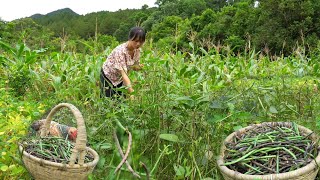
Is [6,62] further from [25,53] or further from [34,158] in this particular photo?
[34,158]

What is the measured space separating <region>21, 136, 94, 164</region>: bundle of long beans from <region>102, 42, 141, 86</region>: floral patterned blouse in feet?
4.91

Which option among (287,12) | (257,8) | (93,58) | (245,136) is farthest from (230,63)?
(257,8)

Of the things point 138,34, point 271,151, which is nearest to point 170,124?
point 271,151

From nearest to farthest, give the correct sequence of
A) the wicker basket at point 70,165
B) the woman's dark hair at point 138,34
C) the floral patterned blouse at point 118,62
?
1. the wicker basket at point 70,165
2. the woman's dark hair at point 138,34
3. the floral patterned blouse at point 118,62

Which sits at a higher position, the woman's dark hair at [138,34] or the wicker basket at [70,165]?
the woman's dark hair at [138,34]

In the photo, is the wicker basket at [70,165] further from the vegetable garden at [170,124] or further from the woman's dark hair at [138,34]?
the woman's dark hair at [138,34]

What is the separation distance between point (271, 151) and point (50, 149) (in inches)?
42.5

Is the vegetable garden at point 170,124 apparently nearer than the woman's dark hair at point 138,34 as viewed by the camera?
Yes

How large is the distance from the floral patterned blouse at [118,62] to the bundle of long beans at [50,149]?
1.50m

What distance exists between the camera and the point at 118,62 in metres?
3.62

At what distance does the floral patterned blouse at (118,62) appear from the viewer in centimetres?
363

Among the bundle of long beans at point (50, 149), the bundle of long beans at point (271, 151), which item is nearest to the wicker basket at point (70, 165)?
the bundle of long beans at point (50, 149)

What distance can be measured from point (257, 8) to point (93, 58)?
60.0 feet

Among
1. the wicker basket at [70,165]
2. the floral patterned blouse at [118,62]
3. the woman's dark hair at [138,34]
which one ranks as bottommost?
the wicker basket at [70,165]
